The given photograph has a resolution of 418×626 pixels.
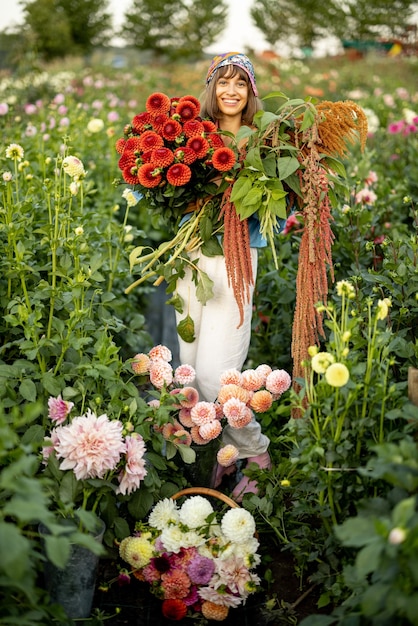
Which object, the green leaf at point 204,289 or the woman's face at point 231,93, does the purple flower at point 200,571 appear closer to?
the green leaf at point 204,289

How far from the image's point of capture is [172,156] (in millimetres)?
2525

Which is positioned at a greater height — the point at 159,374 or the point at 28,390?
the point at 28,390

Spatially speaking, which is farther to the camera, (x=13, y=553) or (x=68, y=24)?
(x=68, y=24)

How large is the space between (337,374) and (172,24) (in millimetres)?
36230

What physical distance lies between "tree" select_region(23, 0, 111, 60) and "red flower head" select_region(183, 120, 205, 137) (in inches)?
902

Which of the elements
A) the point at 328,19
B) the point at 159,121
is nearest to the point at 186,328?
the point at 159,121

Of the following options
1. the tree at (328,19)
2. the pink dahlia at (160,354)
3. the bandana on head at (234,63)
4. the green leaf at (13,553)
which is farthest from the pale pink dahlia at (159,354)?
the tree at (328,19)

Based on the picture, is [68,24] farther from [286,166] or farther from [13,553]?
[13,553]

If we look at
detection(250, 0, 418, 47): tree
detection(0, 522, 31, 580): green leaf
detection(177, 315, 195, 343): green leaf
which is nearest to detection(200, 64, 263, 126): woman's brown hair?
detection(177, 315, 195, 343): green leaf

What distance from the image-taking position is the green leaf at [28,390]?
2.27m

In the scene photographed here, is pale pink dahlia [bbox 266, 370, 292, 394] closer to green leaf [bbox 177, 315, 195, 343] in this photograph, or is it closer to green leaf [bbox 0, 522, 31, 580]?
green leaf [bbox 177, 315, 195, 343]

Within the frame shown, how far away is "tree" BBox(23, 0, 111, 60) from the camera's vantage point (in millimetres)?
24047

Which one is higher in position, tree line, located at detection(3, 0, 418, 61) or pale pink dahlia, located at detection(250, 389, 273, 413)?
pale pink dahlia, located at detection(250, 389, 273, 413)

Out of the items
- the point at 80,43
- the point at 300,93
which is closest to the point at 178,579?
the point at 300,93
